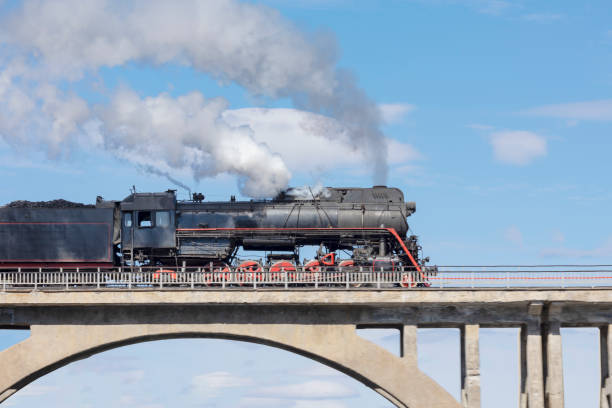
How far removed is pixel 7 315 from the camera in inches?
1570

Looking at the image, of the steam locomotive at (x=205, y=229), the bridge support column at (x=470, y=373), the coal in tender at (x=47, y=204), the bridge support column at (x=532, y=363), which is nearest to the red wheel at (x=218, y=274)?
the steam locomotive at (x=205, y=229)

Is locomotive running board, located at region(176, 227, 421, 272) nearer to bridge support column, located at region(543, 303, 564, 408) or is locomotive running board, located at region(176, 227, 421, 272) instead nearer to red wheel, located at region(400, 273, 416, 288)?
red wheel, located at region(400, 273, 416, 288)

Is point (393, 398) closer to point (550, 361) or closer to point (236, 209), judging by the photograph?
point (550, 361)

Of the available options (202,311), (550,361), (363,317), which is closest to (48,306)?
(202,311)

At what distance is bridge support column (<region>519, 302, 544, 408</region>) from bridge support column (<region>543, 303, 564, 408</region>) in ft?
0.90

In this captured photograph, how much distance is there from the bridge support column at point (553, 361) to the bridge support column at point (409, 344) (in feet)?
17.2

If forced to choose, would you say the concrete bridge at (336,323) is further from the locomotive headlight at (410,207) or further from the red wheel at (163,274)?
the locomotive headlight at (410,207)

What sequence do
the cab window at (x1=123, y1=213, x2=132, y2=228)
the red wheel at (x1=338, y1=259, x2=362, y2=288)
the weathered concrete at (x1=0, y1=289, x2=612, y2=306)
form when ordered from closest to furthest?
1. the weathered concrete at (x1=0, y1=289, x2=612, y2=306)
2. the red wheel at (x1=338, y1=259, x2=362, y2=288)
3. the cab window at (x1=123, y1=213, x2=132, y2=228)

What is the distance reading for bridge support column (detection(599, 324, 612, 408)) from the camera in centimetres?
3809

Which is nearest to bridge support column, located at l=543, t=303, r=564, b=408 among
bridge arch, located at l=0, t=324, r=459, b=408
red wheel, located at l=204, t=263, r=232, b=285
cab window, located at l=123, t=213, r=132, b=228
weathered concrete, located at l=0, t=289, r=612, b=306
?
weathered concrete, located at l=0, t=289, r=612, b=306

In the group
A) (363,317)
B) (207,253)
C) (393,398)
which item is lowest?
(393,398)

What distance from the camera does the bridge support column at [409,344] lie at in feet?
125

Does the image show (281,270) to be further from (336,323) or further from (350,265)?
(336,323)

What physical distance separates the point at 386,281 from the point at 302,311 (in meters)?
3.68
